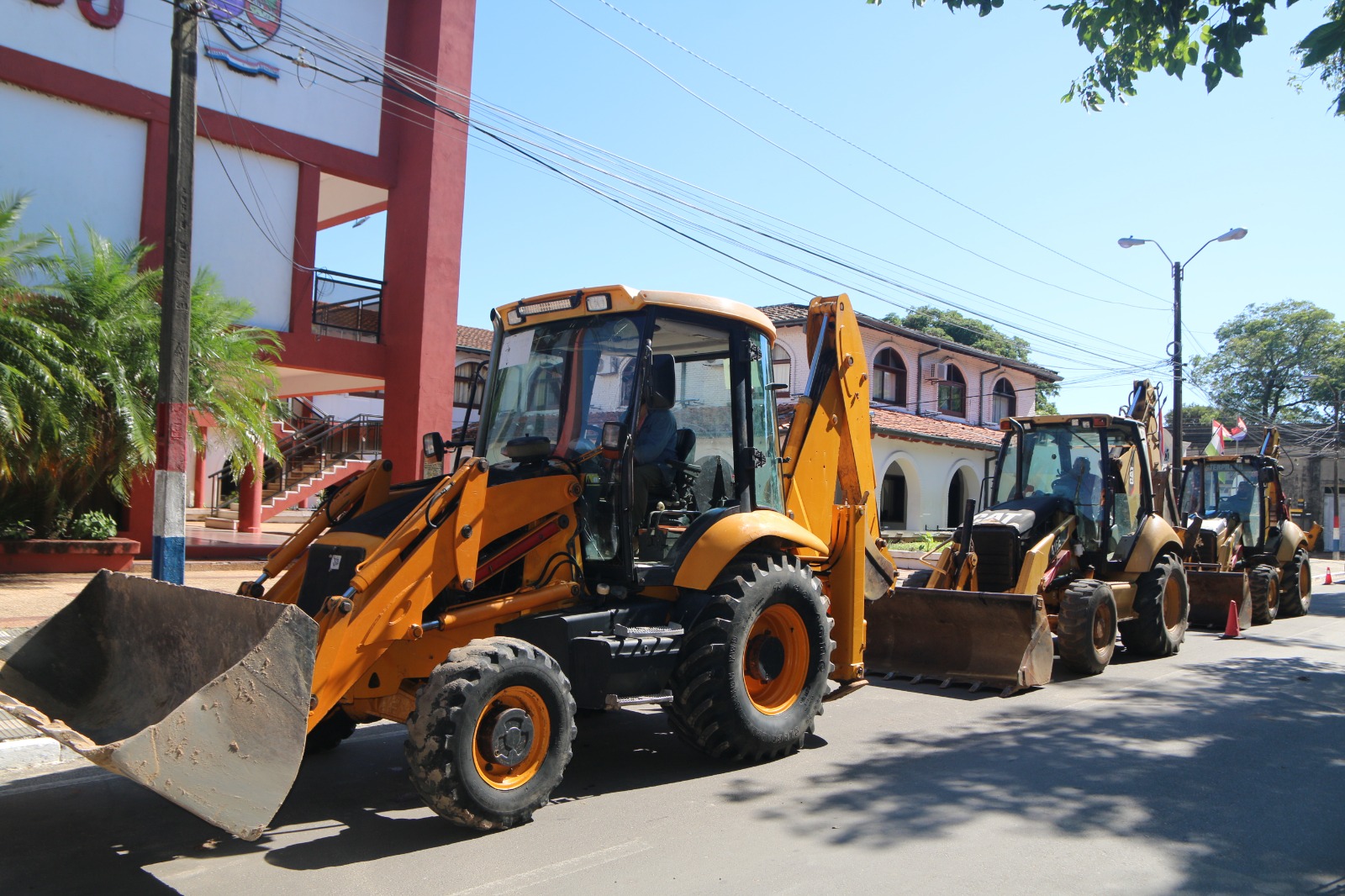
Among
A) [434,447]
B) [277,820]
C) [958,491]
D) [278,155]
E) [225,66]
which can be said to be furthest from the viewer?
[958,491]

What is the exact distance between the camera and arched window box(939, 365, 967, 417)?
3228 cm

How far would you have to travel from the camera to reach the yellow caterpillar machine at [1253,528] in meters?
14.9

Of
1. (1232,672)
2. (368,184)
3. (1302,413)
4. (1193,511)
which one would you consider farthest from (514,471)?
(1302,413)

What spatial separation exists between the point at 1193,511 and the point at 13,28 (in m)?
18.8

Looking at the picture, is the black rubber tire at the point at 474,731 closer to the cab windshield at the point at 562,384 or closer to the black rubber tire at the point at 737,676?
the black rubber tire at the point at 737,676

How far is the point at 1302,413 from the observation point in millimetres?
55812

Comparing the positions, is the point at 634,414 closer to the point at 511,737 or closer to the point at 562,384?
the point at 562,384

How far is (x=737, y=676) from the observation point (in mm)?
6148

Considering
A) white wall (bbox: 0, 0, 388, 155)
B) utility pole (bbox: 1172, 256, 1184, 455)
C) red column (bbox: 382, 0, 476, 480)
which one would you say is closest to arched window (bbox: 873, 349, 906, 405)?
utility pole (bbox: 1172, 256, 1184, 455)

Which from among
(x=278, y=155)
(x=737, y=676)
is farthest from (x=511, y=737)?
(x=278, y=155)

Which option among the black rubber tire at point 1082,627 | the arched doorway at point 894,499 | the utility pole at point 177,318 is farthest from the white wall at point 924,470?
the utility pole at point 177,318

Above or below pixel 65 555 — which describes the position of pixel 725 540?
above

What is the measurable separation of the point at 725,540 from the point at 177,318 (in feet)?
18.3

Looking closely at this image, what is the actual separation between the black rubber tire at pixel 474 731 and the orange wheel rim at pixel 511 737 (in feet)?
0.06
